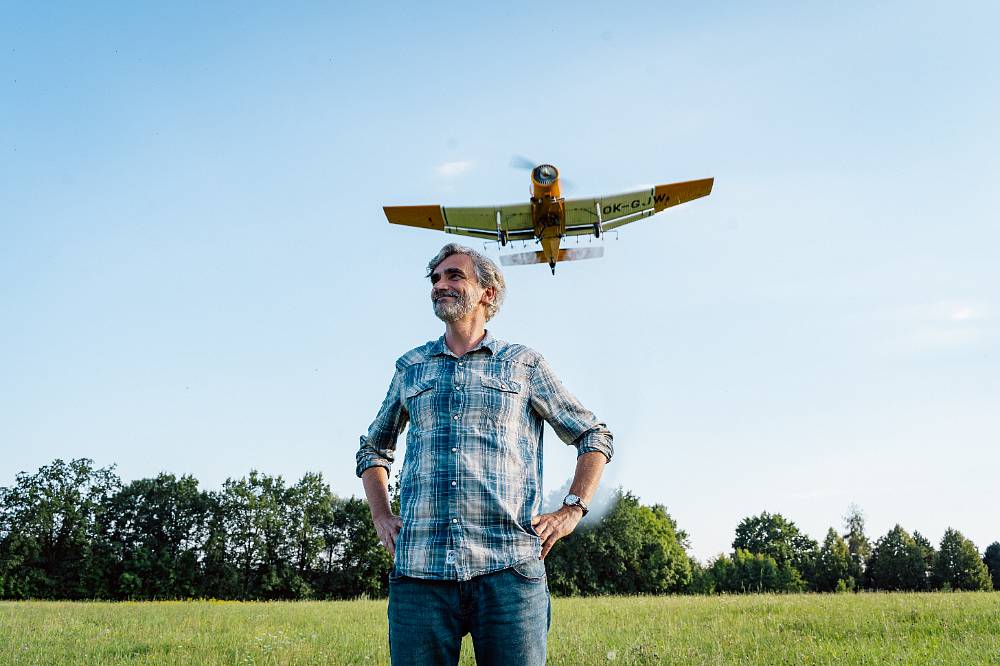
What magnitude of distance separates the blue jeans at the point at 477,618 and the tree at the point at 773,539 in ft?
278

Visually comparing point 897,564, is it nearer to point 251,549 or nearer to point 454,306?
point 251,549

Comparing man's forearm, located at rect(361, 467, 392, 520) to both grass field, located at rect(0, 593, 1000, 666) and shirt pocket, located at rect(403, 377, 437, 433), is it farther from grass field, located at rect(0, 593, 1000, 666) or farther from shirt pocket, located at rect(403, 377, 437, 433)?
grass field, located at rect(0, 593, 1000, 666)

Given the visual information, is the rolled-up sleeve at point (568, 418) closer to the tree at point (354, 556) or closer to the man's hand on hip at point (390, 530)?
the man's hand on hip at point (390, 530)

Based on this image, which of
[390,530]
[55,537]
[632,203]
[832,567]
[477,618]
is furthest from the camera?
[832,567]

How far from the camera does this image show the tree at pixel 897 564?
59.7 meters

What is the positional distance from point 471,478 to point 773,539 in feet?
298

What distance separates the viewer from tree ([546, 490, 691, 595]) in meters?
54.6

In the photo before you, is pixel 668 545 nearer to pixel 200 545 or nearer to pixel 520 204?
pixel 200 545

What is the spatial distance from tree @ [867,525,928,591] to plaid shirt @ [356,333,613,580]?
66.7m

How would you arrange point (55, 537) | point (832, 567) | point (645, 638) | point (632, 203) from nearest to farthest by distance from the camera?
point (645, 638)
point (632, 203)
point (55, 537)
point (832, 567)

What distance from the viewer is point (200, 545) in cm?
5244

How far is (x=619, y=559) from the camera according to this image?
190 ft

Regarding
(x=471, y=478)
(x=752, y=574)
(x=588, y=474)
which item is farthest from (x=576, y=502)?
(x=752, y=574)

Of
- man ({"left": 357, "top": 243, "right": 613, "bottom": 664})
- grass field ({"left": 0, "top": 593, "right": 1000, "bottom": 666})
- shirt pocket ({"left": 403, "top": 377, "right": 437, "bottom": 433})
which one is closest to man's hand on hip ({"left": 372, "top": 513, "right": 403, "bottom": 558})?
man ({"left": 357, "top": 243, "right": 613, "bottom": 664})
